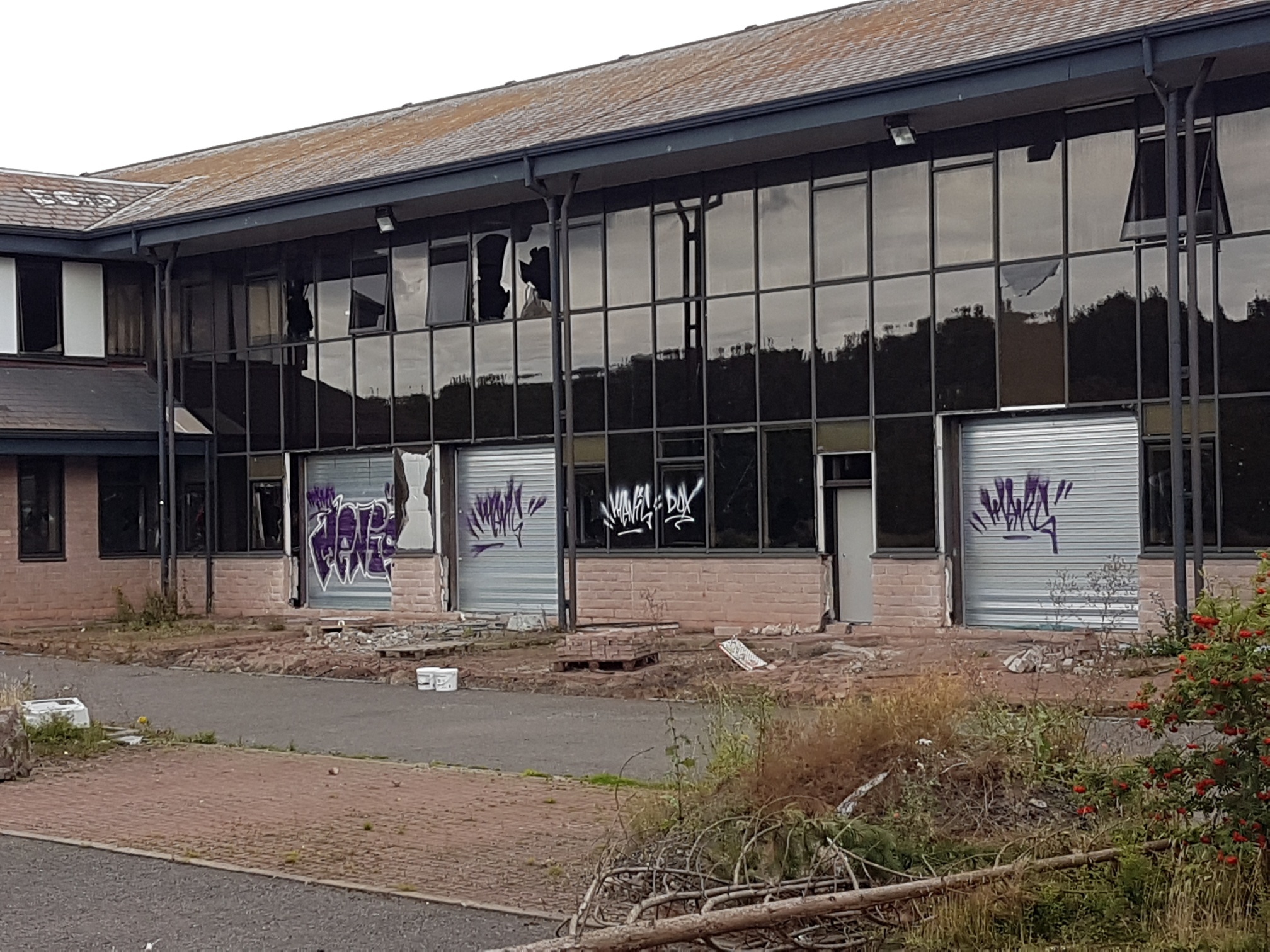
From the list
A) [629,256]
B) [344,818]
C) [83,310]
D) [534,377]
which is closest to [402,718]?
[344,818]

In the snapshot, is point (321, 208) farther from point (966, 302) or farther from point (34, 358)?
point (966, 302)

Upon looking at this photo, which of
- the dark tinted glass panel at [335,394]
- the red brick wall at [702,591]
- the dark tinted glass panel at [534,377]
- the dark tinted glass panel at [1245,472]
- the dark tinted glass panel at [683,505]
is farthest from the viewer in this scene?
the dark tinted glass panel at [335,394]

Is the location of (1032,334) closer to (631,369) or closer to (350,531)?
(631,369)

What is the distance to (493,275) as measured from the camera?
2664 cm

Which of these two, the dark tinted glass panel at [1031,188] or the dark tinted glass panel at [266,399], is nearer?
the dark tinted glass panel at [1031,188]

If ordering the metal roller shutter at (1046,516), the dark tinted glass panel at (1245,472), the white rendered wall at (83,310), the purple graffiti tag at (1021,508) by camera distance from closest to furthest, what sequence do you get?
the dark tinted glass panel at (1245,472)
the metal roller shutter at (1046,516)
the purple graffiti tag at (1021,508)
the white rendered wall at (83,310)

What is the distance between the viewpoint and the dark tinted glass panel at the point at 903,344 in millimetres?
22109

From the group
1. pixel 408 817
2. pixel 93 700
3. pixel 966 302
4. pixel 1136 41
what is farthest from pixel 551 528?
pixel 408 817

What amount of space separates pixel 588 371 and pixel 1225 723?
19200mm

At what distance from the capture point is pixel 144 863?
29.8ft

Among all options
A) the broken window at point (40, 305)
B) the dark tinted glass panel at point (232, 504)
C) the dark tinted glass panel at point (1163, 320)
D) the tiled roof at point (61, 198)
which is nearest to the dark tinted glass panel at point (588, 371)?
the dark tinted glass panel at point (232, 504)

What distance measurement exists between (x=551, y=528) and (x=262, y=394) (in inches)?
277

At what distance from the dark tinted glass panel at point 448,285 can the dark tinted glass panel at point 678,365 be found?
399 centimetres

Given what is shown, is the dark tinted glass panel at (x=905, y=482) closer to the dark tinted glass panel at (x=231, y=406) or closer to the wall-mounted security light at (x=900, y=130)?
the wall-mounted security light at (x=900, y=130)
